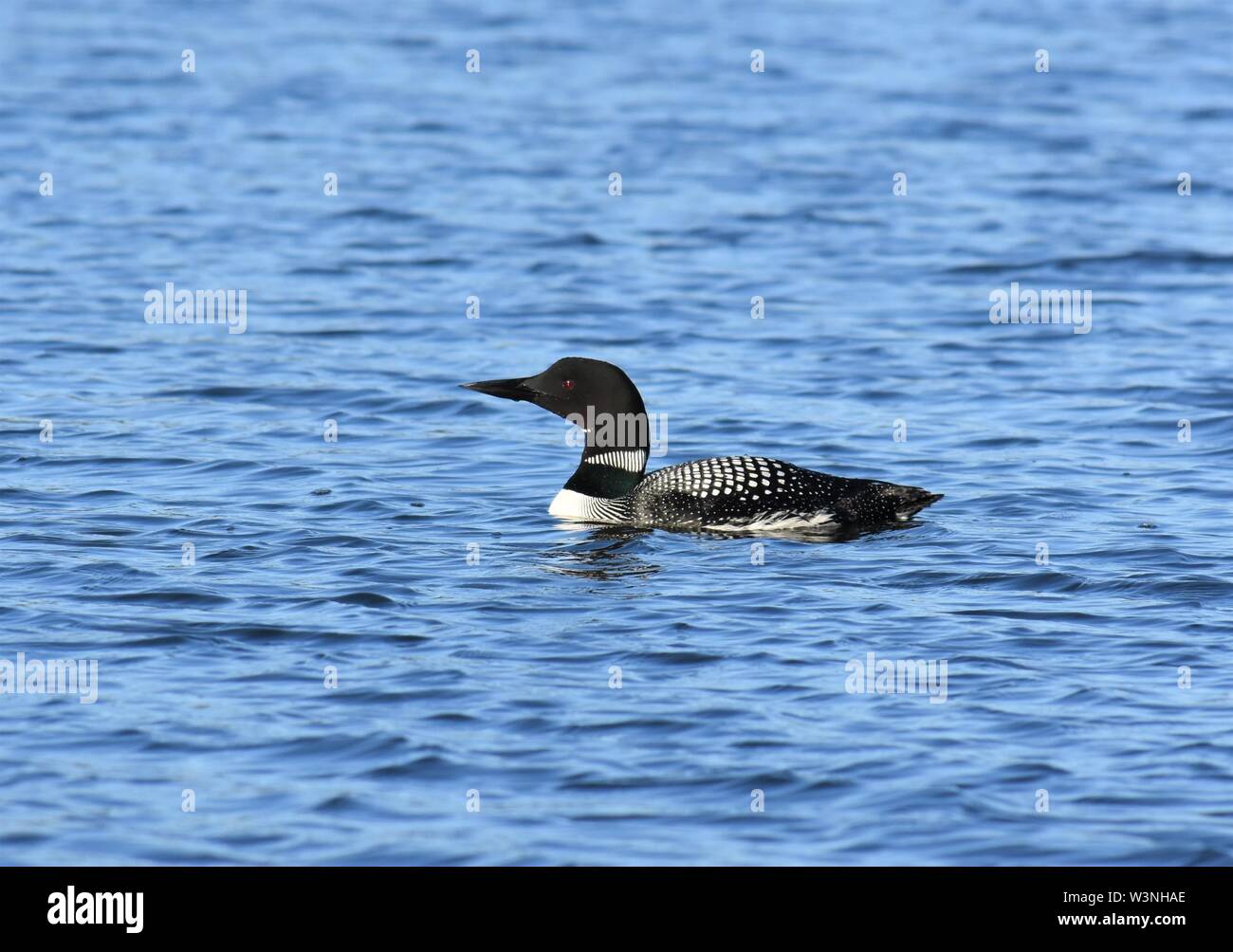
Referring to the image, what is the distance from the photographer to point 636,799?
18.3 feet

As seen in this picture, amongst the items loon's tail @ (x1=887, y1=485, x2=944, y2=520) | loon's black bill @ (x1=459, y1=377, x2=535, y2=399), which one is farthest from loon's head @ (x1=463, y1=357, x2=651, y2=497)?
loon's tail @ (x1=887, y1=485, x2=944, y2=520)

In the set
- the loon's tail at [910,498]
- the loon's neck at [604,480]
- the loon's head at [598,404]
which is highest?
the loon's head at [598,404]

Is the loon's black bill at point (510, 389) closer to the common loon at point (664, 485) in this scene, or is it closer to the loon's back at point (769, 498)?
the common loon at point (664, 485)

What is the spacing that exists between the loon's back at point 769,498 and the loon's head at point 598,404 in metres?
0.32

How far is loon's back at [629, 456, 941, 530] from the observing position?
8547mm

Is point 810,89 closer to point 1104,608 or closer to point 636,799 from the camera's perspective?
point 1104,608

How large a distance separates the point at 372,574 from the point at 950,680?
8.22 feet

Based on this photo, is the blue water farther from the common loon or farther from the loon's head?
the loon's head

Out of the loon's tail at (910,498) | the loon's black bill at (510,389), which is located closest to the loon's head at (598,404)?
the loon's black bill at (510,389)

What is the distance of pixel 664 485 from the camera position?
8.80 metres

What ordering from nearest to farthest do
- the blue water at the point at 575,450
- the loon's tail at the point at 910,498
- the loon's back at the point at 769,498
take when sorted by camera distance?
the blue water at the point at 575,450
the loon's back at the point at 769,498
the loon's tail at the point at 910,498

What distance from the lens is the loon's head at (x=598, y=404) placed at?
9.00 m

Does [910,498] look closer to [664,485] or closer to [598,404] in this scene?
[664,485]

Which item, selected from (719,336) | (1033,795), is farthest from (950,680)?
(719,336)
